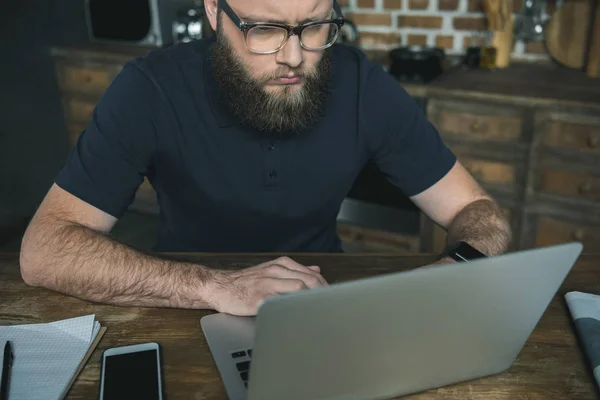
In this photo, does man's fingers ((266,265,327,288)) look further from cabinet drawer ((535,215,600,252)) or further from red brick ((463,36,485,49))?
red brick ((463,36,485,49))

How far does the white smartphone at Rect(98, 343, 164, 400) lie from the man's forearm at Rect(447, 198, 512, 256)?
2.11 ft

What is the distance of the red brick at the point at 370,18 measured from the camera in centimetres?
277

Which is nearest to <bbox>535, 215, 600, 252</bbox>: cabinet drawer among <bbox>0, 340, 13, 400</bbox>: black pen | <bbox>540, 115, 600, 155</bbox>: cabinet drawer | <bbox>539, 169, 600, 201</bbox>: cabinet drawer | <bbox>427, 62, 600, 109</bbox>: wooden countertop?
<bbox>539, 169, 600, 201</bbox>: cabinet drawer

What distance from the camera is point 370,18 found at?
279 centimetres

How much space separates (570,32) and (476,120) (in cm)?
60

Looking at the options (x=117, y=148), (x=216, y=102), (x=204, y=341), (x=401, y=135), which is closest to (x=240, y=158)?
(x=216, y=102)

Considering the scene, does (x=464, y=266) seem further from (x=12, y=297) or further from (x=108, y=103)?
(x=108, y=103)

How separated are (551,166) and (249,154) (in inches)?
52.4

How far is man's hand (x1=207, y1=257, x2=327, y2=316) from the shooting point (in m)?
0.96

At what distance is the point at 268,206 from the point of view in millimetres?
1330

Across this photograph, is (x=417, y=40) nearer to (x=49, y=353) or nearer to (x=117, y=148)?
(x=117, y=148)

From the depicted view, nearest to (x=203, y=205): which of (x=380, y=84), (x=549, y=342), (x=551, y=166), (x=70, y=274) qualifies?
(x=70, y=274)

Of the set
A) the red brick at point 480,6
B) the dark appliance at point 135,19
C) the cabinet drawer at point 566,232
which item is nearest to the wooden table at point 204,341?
the cabinet drawer at point 566,232

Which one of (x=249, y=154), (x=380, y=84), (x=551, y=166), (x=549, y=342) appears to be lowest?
(x=551, y=166)
